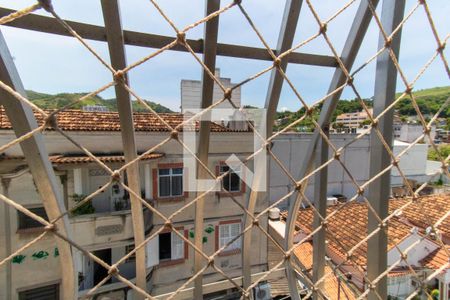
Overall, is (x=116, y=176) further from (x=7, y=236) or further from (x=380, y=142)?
(x=7, y=236)

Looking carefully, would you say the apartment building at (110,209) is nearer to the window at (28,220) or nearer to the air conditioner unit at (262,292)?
the window at (28,220)

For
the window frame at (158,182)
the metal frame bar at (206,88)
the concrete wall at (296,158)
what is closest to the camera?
the metal frame bar at (206,88)

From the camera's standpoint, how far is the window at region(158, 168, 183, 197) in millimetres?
4652

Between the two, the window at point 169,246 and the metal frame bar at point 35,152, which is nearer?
the metal frame bar at point 35,152

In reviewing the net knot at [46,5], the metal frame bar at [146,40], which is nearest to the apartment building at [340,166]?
the metal frame bar at [146,40]

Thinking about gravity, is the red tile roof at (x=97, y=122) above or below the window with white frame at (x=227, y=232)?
above

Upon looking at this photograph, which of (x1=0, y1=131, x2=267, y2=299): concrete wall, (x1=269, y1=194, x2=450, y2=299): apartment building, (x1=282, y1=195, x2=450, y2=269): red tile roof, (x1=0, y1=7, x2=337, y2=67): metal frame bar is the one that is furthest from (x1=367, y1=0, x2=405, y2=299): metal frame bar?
(x1=282, y1=195, x2=450, y2=269): red tile roof

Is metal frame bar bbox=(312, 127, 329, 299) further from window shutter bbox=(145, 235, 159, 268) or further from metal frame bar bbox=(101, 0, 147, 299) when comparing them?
window shutter bbox=(145, 235, 159, 268)

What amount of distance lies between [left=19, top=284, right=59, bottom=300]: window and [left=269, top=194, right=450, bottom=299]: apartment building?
13.8ft

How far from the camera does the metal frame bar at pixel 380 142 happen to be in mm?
1348

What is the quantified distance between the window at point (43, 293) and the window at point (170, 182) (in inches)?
89.4

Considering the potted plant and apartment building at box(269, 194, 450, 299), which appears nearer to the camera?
apartment building at box(269, 194, 450, 299)

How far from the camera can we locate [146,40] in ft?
4.09

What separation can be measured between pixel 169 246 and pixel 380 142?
14.6 feet
